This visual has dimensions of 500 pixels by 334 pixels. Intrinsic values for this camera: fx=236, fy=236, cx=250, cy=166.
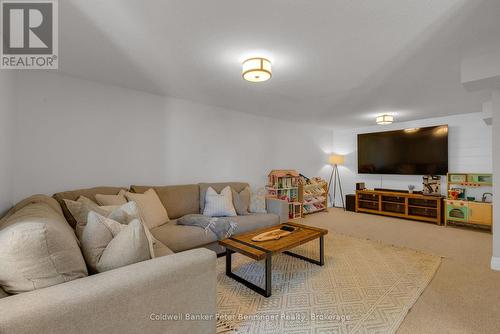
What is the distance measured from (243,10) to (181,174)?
8.63 feet

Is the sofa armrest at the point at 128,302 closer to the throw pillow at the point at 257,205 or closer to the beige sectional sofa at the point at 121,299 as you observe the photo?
the beige sectional sofa at the point at 121,299

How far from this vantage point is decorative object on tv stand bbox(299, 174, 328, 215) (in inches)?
206

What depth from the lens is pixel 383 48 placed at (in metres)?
2.08

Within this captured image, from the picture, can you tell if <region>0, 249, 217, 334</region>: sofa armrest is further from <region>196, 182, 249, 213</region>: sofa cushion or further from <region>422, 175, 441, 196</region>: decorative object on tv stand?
<region>422, 175, 441, 196</region>: decorative object on tv stand

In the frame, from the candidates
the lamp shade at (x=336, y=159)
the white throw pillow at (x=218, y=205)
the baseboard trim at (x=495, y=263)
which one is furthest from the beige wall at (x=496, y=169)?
the lamp shade at (x=336, y=159)

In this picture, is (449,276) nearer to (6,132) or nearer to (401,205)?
(401,205)

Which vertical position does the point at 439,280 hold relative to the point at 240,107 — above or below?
below

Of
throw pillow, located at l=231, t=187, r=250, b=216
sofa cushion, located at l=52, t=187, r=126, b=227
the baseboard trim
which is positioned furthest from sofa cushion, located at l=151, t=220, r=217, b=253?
the baseboard trim

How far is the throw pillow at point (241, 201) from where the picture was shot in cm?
356

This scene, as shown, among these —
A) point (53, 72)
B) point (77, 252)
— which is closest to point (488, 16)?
point (77, 252)

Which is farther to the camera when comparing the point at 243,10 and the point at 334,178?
the point at 334,178

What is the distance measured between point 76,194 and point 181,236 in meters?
1.21

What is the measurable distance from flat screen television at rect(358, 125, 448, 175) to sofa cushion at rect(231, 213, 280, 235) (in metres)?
3.44

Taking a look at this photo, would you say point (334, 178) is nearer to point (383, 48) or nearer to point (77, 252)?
point (383, 48)
